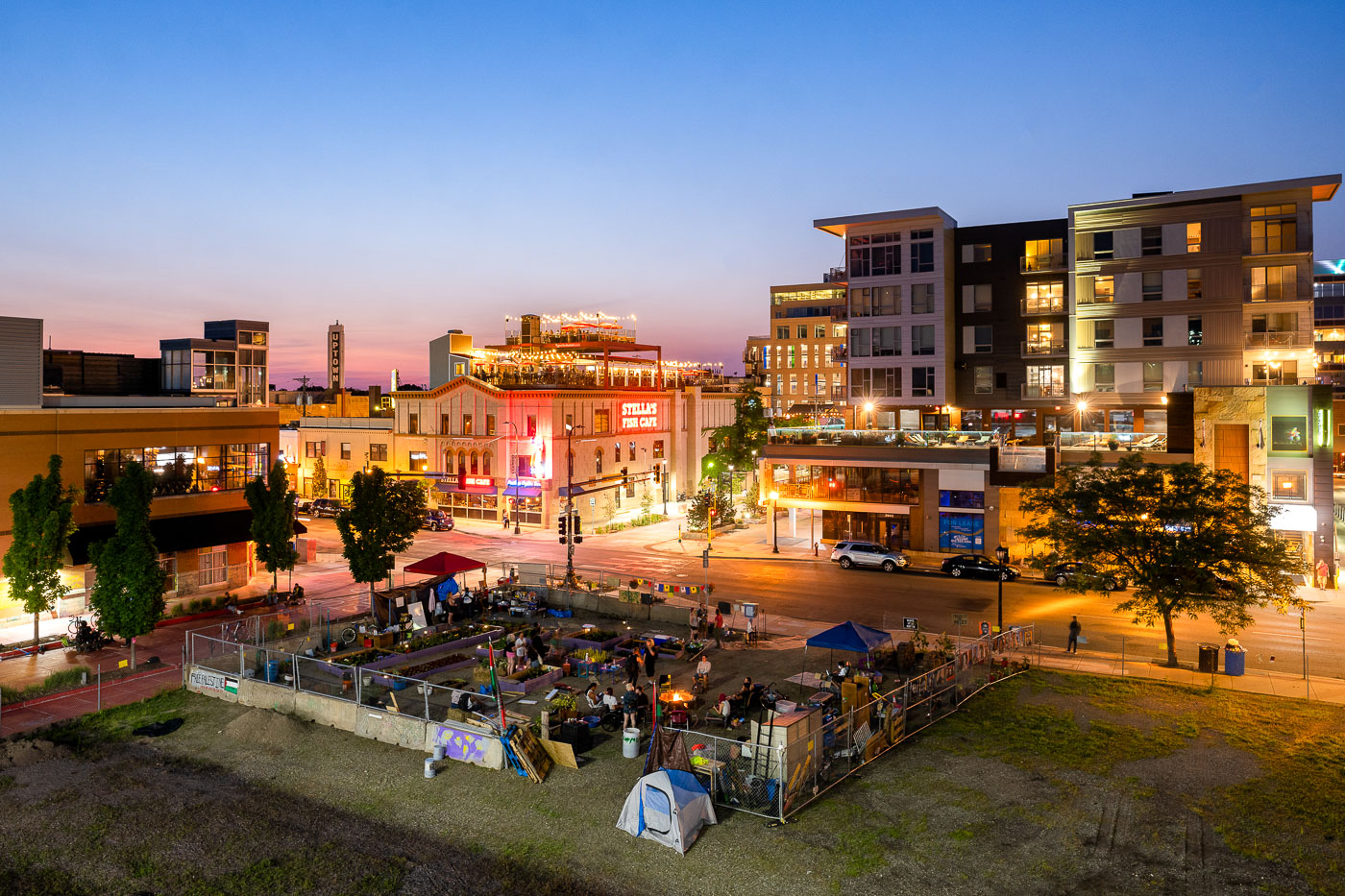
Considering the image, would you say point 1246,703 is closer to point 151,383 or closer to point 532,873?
point 532,873

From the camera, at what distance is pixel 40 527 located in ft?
104

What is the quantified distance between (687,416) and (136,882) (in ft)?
231

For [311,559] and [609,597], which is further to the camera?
[311,559]

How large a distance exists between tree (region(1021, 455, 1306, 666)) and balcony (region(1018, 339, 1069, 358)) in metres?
26.8

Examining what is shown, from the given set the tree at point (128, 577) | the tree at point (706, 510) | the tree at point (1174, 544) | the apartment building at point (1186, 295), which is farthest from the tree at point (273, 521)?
the apartment building at point (1186, 295)

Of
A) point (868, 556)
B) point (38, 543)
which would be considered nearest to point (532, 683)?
point (38, 543)

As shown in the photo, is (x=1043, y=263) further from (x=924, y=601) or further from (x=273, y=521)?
(x=273, y=521)

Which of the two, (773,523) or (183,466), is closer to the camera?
(183,466)

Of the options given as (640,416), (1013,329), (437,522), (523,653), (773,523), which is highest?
(1013,329)

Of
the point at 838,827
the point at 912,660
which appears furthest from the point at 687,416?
the point at 838,827

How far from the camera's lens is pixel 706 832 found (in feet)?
58.0

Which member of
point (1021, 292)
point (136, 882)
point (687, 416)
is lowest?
point (136, 882)

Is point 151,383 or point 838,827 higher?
point 151,383

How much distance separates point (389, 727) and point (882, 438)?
126 ft
